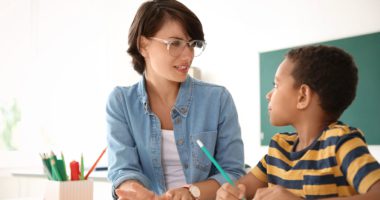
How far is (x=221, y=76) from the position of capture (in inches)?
158

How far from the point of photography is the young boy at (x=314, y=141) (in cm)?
79

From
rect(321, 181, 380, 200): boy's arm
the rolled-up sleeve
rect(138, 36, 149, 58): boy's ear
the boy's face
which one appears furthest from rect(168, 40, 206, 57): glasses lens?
rect(321, 181, 380, 200): boy's arm

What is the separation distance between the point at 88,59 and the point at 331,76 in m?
3.35

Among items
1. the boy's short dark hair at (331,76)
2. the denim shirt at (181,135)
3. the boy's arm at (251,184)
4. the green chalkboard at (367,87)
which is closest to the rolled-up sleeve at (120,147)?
the denim shirt at (181,135)

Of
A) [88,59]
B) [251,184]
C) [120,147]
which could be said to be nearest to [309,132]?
[251,184]

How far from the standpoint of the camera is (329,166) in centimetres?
84

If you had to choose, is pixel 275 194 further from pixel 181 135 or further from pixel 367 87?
pixel 367 87

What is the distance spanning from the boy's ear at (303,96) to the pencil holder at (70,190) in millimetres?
630

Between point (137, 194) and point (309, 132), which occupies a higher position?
point (309, 132)

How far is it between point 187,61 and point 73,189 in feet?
1.69

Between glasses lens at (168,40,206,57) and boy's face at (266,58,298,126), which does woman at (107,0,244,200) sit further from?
boy's face at (266,58,298,126)

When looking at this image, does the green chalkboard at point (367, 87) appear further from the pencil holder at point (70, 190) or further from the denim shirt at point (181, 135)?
the pencil holder at point (70, 190)

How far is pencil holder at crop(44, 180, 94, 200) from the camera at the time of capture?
1155 mm

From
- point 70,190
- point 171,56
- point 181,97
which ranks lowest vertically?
point 70,190
